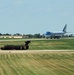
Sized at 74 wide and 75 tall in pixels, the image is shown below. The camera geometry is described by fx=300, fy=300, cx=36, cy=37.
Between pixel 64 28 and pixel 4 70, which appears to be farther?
pixel 64 28

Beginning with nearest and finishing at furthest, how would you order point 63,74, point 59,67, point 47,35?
1. point 63,74
2. point 59,67
3. point 47,35

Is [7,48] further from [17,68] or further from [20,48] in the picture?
[17,68]

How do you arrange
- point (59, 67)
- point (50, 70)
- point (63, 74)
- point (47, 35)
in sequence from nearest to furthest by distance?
point (63, 74)
point (50, 70)
point (59, 67)
point (47, 35)

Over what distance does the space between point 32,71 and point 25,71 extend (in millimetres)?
621

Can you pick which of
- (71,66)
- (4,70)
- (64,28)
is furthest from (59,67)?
(64,28)

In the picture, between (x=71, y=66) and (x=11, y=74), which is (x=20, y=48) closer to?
(x=71, y=66)

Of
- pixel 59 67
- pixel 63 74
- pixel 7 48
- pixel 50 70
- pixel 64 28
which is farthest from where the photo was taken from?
pixel 64 28

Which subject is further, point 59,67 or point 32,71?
point 59,67

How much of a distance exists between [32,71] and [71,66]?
5.10 metres

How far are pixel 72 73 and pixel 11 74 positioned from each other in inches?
204

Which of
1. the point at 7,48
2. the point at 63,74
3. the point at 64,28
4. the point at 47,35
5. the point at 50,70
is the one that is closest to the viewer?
the point at 63,74

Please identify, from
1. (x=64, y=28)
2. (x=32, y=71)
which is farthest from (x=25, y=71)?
(x=64, y=28)

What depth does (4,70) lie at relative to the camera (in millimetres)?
27250

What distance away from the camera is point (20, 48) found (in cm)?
5378
